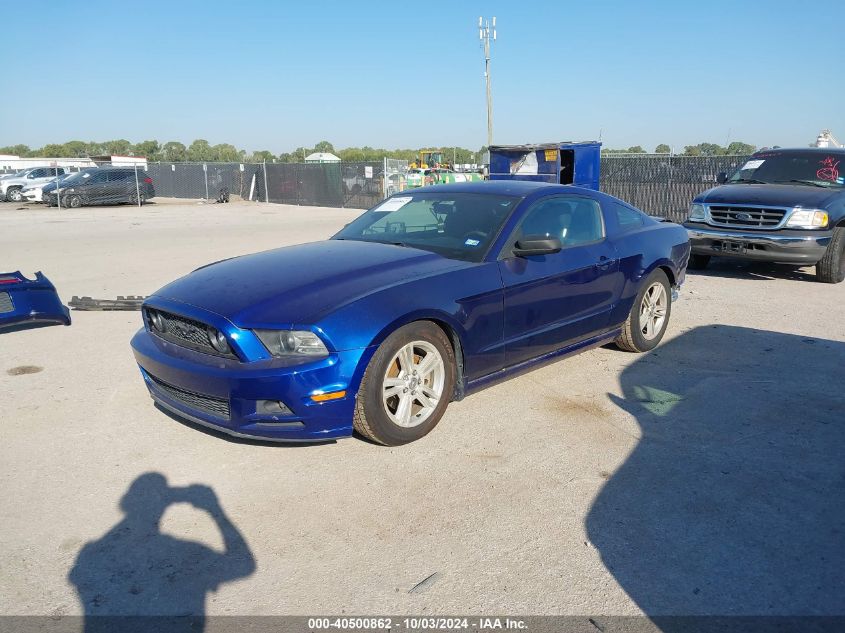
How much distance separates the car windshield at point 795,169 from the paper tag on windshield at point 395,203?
6936 millimetres

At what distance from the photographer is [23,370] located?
551 centimetres

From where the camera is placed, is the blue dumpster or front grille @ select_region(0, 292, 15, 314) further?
the blue dumpster

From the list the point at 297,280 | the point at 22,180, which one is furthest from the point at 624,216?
the point at 22,180

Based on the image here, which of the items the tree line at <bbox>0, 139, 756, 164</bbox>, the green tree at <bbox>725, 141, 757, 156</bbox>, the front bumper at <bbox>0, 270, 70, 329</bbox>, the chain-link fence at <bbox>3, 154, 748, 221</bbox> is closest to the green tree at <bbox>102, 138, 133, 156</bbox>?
the tree line at <bbox>0, 139, 756, 164</bbox>

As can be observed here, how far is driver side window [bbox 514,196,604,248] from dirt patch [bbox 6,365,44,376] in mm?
3913

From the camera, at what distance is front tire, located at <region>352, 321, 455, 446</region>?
377 cm

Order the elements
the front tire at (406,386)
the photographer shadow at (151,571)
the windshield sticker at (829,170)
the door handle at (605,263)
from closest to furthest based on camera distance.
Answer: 1. the photographer shadow at (151,571)
2. the front tire at (406,386)
3. the door handle at (605,263)
4. the windshield sticker at (829,170)

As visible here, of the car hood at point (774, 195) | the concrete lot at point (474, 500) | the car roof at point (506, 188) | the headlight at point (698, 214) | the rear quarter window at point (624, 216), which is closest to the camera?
the concrete lot at point (474, 500)

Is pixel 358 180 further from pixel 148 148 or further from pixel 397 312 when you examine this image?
pixel 148 148

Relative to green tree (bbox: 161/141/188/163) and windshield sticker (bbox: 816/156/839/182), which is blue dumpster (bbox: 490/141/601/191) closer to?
windshield sticker (bbox: 816/156/839/182)

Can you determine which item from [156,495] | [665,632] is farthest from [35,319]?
[665,632]

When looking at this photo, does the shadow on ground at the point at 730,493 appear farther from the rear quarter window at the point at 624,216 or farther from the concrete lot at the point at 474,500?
the rear quarter window at the point at 624,216

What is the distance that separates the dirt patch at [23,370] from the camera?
17.8 ft

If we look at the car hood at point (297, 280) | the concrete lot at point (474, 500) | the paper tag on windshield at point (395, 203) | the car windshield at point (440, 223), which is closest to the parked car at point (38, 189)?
the concrete lot at point (474, 500)
